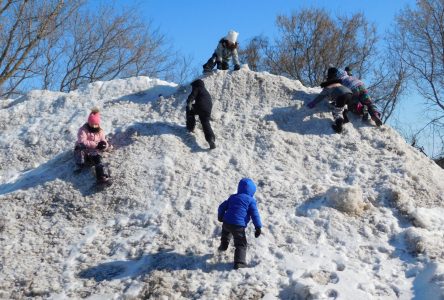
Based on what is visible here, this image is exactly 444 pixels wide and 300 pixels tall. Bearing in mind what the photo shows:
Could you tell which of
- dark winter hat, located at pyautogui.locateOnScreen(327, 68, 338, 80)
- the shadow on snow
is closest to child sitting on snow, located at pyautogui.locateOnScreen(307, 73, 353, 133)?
dark winter hat, located at pyautogui.locateOnScreen(327, 68, 338, 80)

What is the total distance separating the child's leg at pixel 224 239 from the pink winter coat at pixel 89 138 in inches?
123

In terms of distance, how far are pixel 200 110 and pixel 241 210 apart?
3280 mm

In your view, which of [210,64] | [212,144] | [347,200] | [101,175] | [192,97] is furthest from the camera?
[210,64]

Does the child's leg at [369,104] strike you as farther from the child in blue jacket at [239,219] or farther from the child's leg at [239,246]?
the child's leg at [239,246]

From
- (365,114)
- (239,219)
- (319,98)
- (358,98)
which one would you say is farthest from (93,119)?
(365,114)

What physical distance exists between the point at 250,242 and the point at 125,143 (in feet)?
11.7

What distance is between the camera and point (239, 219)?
6473 millimetres

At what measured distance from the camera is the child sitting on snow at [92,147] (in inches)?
322

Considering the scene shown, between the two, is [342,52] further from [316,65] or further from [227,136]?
[227,136]

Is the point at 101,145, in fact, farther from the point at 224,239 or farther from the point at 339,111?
the point at 339,111

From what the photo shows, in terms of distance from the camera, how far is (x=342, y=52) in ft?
82.5

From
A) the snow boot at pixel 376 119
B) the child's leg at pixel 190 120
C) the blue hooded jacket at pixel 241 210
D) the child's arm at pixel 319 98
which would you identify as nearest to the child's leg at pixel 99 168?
the child's leg at pixel 190 120

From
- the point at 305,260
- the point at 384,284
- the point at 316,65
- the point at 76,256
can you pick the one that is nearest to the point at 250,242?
the point at 305,260

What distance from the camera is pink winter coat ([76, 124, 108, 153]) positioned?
28.0ft
